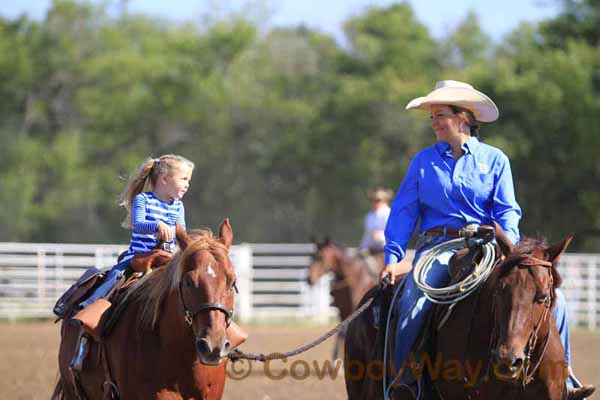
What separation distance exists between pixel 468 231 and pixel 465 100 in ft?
2.61

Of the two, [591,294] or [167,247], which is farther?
→ [591,294]

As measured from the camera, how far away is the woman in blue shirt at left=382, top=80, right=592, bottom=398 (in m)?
5.50

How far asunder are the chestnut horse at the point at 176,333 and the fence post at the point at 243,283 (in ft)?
50.4

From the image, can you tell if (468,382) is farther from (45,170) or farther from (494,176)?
(45,170)

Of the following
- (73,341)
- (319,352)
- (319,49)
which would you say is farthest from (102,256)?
(319,49)

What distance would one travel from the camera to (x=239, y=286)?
2150 centimetres

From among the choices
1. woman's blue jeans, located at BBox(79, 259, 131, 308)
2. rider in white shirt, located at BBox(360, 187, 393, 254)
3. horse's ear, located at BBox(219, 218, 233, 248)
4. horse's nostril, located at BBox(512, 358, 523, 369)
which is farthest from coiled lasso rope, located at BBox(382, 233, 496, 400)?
rider in white shirt, located at BBox(360, 187, 393, 254)

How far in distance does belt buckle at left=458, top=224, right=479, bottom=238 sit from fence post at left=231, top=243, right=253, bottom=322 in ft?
52.0

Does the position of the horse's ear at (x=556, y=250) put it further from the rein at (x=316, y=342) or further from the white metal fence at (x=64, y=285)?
the white metal fence at (x=64, y=285)

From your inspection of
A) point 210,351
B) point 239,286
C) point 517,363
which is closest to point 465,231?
point 517,363

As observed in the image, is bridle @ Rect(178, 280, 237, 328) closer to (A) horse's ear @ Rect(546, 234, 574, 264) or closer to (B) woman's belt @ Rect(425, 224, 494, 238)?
(B) woman's belt @ Rect(425, 224, 494, 238)

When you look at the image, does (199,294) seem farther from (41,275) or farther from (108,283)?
(41,275)

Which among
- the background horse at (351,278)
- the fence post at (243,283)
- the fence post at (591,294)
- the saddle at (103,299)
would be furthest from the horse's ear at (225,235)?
the fence post at (591,294)

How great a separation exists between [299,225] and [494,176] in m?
29.9
